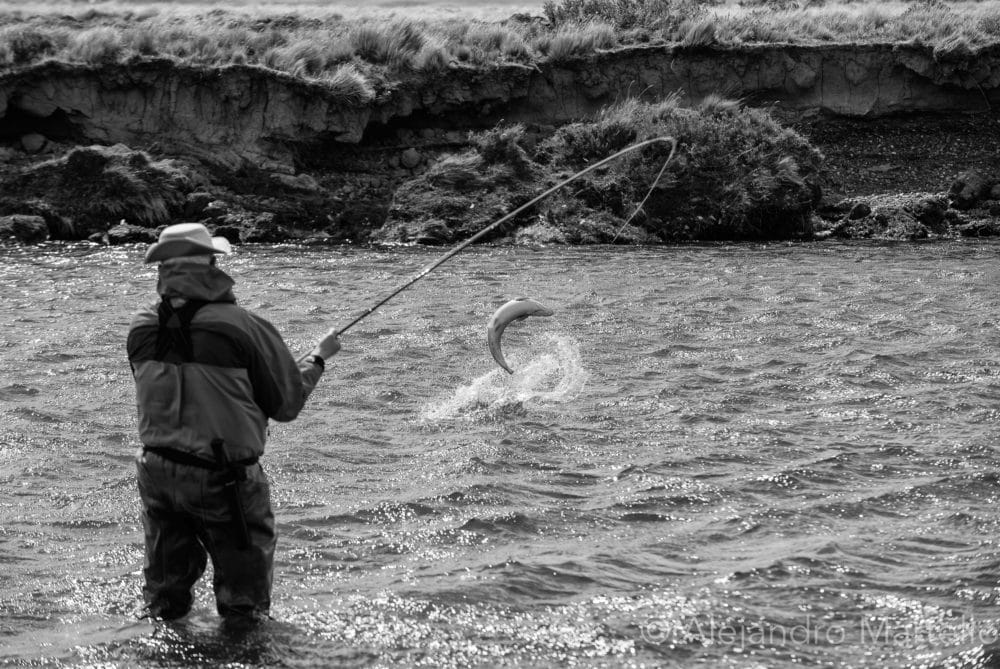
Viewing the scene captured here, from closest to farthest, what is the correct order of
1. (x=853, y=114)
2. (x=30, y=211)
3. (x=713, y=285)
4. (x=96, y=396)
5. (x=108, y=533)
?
(x=108, y=533), (x=96, y=396), (x=713, y=285), (x=30, y=211), (x=853, y=114)

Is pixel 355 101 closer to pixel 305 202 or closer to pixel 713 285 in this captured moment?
pixel 305 202

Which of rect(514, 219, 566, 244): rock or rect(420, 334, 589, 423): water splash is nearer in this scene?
rect(420, 334, 589, 423): water splash

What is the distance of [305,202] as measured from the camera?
2448 cm

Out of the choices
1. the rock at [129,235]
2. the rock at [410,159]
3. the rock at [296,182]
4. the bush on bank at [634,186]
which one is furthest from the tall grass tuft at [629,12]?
the rock at [129,235]

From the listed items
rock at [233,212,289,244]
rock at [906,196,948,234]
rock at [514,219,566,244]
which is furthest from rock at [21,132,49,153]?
rock at [906,196,948,234]

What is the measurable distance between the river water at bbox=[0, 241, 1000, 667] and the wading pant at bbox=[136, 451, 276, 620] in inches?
6.2

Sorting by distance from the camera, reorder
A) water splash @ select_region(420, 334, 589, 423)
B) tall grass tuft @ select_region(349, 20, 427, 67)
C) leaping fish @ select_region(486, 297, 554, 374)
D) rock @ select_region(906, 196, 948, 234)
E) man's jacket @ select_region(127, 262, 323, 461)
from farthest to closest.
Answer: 1. tall grass tuft @ select_region(349, 20, 427, 67)
2. rock @ select_region(906, 196, 948, 234)
3. water splash @ select_region(420, 334, 589, 423)
4. leaping fish @ select_region(486, 297, 554, 374)
5. man's jacket @ select_region(127, 262, 323, 461)

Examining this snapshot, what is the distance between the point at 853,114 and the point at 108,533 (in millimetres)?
24727

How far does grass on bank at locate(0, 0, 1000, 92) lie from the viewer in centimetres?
2667

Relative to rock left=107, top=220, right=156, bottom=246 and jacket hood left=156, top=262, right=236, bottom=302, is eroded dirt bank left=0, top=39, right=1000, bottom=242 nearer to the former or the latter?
rock left=107, top=220, right=156, bottom=246

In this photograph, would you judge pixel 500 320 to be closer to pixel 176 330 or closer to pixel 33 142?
pixel 176 330

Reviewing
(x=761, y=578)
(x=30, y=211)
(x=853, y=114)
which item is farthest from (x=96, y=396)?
(x=853, y=114)

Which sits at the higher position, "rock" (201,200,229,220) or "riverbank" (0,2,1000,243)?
"riverbank" (0,2,1000,243)

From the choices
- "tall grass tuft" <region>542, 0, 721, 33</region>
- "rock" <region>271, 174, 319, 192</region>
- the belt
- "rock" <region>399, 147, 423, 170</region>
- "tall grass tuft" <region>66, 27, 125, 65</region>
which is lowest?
the belt
